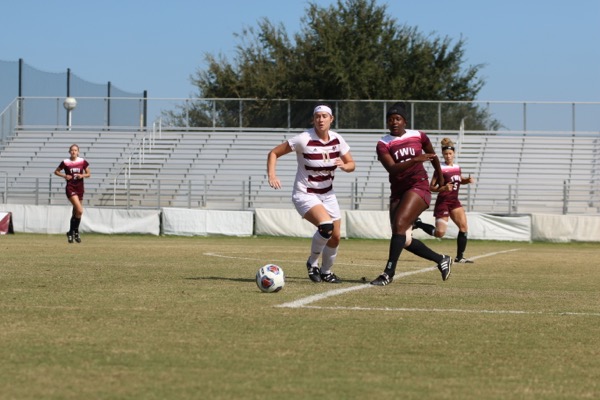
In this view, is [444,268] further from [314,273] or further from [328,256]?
[314,273]

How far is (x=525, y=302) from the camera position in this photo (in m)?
10.5

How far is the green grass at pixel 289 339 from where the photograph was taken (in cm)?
561

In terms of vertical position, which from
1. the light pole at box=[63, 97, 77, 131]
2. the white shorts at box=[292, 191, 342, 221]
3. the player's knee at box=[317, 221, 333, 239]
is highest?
the light pole at box=[63, 97, 77, 131]

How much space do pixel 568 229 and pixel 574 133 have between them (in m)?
9.84

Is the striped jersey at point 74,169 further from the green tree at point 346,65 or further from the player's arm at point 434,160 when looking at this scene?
the green tree at point 346,65

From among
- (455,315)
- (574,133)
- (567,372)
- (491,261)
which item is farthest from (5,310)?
(574,133)

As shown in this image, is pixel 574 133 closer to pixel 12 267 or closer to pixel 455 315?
pixel 12 267

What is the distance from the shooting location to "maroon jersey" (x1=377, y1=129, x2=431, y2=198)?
1252 centimetres

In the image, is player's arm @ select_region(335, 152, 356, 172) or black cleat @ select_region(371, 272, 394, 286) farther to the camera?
player's arm @ select_region(335, 152, 356, 172)

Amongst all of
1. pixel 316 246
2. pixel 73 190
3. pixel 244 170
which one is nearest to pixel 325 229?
pixel 316 246

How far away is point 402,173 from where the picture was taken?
41.8ft

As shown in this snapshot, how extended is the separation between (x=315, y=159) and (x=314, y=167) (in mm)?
90

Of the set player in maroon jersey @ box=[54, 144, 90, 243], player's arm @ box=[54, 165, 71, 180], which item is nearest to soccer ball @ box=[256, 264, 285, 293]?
player in maroon jersey @ box=[54, 144, 90, 243]

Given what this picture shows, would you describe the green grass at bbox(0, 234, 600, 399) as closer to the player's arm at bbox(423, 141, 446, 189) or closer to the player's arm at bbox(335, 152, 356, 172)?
the player's arm at bbox(423, 141, 446, 189)
